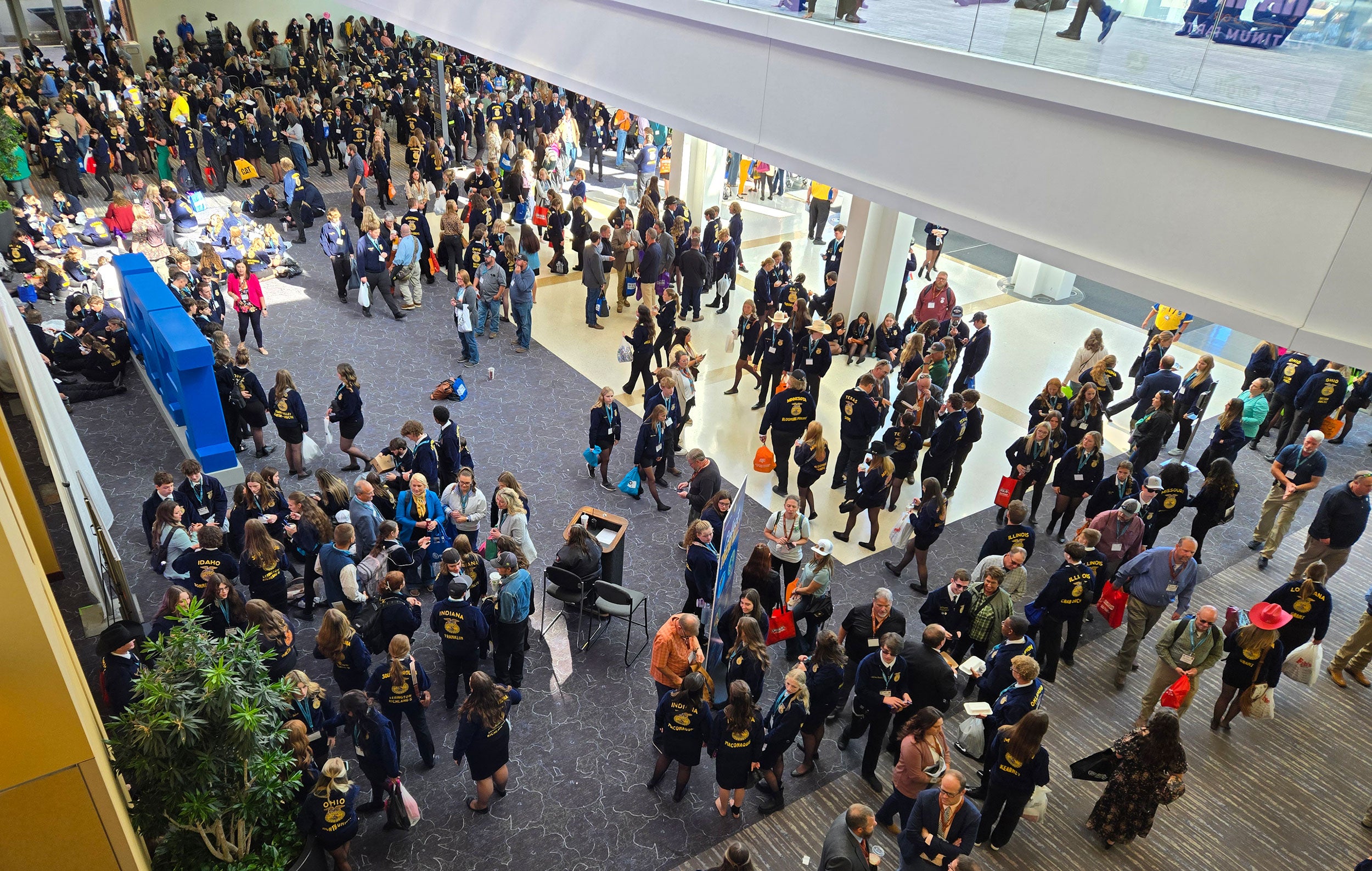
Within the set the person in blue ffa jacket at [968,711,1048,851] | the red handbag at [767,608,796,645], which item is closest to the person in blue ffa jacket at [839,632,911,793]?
the person in blue ffa jacket at [968,711,1048,851]

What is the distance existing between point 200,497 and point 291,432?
1.41 metres

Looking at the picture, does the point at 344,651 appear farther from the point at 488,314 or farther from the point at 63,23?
the point at 63,23

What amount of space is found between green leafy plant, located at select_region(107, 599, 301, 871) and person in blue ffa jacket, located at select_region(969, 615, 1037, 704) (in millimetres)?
4522

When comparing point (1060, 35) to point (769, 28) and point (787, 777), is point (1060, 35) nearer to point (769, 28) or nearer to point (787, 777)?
point (769, 28)

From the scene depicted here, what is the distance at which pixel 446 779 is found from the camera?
6242mm

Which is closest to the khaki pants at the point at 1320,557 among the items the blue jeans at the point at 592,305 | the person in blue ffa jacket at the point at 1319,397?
the person in blue ffa jacket at the point at 1319,397

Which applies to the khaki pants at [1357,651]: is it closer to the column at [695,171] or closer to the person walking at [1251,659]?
the person walking at [1251,659]

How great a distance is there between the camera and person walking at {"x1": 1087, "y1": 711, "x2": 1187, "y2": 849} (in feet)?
18.1

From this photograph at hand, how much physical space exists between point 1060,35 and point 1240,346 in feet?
40.1

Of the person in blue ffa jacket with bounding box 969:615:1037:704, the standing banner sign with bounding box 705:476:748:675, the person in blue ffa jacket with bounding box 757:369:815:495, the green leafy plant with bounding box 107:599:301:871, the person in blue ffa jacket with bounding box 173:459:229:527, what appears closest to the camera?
the green leafy plant with bounding box 107:599:301:871

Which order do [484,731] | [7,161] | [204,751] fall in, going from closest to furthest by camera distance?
[204,751], [484,731], [7,161]

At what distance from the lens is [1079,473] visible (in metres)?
8.66

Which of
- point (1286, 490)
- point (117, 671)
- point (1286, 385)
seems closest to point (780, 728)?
point (117, 671)

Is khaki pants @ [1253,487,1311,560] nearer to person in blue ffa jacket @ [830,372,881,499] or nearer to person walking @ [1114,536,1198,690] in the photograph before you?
person walking @ [1114,536,1198,690]
